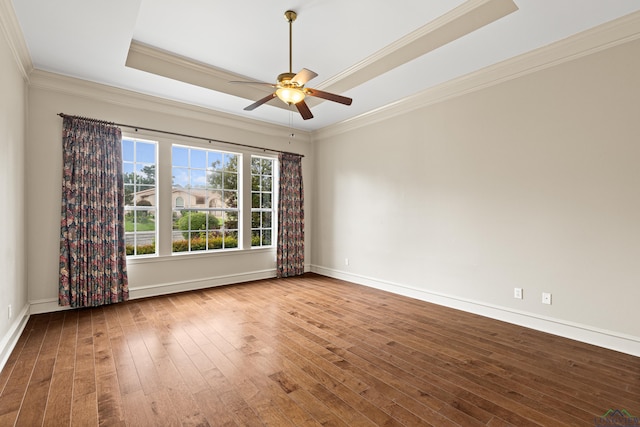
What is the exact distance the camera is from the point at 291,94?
3029 mm

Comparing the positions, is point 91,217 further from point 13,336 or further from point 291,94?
point 291,94

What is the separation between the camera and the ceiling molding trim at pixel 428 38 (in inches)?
114

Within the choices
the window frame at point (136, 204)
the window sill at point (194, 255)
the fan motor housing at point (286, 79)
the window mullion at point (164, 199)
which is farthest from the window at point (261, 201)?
the fan motor housing at point (286, 79)

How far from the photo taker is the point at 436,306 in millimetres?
4336

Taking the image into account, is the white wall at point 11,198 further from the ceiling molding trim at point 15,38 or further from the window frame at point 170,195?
the window frame at point 170,195

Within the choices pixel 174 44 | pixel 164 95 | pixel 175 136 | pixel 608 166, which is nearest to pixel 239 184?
pixel 175 136

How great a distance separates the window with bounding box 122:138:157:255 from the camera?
465 cm

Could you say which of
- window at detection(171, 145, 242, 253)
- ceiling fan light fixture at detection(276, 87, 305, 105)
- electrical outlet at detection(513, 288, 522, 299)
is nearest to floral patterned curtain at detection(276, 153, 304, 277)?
window at detection(171, 145, 242, 253)

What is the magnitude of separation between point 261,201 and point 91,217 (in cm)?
276

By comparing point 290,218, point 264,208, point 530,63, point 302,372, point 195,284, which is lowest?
point 302,372

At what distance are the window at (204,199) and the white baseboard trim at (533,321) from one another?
2891mm

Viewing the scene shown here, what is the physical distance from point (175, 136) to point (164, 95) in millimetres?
628

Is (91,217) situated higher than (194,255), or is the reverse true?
(91,217)

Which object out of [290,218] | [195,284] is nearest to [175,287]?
[195,284]
